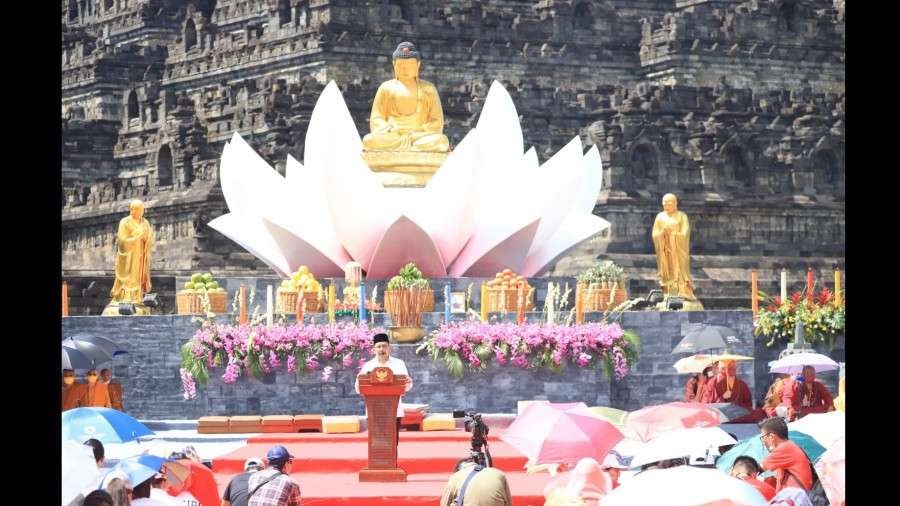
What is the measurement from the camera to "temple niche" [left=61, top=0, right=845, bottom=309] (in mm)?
58688

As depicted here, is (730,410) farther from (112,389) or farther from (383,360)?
(112,389)

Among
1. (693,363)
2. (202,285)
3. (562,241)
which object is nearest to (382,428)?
(693,363)

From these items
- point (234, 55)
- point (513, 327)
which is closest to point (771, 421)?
point (513, 327)

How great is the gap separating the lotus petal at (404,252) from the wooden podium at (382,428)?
504 inches

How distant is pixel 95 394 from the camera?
35125 millimetres

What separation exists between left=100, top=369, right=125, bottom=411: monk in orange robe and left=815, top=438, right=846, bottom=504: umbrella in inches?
534

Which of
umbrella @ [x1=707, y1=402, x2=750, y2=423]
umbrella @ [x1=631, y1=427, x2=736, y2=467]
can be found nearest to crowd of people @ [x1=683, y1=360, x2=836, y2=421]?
umbrella @ [x1=707, y1=402, x2=750, y2=423]

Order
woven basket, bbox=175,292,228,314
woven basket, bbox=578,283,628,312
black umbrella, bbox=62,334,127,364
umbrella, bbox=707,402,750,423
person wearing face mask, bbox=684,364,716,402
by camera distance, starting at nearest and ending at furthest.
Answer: umbrella, bbox=707,402,750,423
person wearing face mask, bbox=684,364,716,402
black umbrella, bbox=62,334,127,364
woven basket, bbox=578,283,628,312
woven basket, bbox=175,292,228,314

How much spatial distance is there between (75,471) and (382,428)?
717 centimetres

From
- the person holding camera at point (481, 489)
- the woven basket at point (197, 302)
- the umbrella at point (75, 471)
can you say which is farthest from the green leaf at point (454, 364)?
the person holding camera at point (481, 489)

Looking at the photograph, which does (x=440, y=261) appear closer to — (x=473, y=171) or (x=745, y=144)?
(x=473, y=171)

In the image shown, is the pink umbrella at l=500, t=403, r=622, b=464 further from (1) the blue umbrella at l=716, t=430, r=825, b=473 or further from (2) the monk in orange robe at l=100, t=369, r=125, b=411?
(2) the monk in orange robe at l=100, t=369, r=125, b=411
